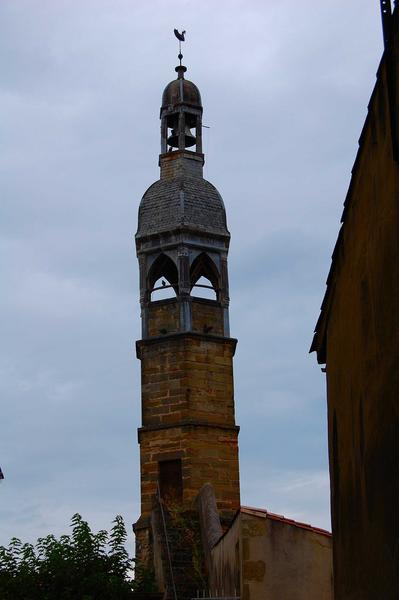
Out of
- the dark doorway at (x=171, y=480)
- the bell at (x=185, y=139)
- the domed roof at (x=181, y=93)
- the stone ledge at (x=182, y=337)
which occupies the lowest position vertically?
the dark doorway at (x=171, y=480)

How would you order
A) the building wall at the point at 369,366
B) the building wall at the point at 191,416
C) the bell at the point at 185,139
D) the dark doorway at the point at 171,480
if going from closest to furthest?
1. the building wall at the point at 369,366
2. the building wall at the point at 191,416
3. the dark doorway at the point at 171,480
4. the bell at the point at 185,139

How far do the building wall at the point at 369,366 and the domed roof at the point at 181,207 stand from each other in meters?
13.9

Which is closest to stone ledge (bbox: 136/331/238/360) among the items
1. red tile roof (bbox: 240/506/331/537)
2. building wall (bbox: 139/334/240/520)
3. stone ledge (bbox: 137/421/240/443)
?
building wall (bbox: 139/334/240/520)

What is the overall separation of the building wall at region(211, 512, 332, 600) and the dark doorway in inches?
342

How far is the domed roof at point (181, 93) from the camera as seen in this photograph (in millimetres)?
27781

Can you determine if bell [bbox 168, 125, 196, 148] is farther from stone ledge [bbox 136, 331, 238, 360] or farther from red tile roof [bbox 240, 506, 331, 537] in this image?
red tile roof [bbox 240, 506, 331, 537]

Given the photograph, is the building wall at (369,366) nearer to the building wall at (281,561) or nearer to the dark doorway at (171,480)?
the building wall at (281,561)

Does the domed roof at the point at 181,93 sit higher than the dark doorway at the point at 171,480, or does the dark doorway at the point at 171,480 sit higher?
the domed roof at the point at 181,93

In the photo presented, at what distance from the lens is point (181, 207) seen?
85.8ft

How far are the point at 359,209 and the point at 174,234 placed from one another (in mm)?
15665

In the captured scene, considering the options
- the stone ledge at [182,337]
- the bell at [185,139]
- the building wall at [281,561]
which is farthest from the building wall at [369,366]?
the bell at [185,139]

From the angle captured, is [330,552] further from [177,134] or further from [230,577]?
[177,134]

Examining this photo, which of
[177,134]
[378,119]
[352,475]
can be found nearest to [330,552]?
[352,475]

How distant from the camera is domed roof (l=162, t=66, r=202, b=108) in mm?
27781
